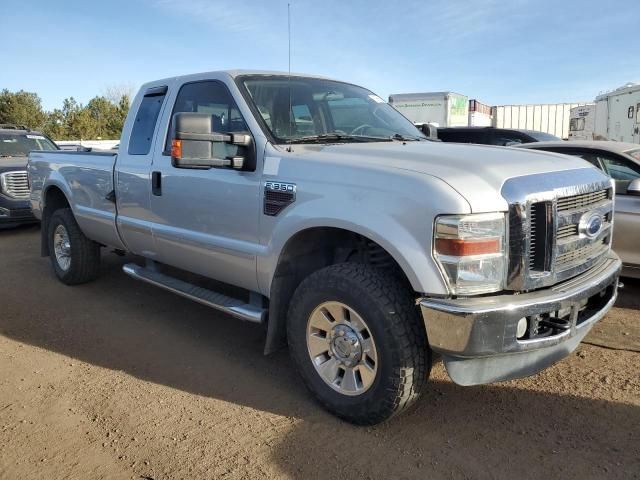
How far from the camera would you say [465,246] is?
2533 mm

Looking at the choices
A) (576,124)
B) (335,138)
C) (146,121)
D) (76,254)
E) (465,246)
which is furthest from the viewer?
(576,124)

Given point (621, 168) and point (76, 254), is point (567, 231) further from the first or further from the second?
point (76, 254)

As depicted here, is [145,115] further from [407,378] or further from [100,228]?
[407,378]

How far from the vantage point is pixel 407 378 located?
2779 millimetres

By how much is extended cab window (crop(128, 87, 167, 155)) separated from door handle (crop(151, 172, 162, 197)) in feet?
0.98

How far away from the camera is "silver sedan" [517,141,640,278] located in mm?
4934

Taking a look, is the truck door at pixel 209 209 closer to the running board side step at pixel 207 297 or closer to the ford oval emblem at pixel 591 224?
the running board side step at pixel 207 297

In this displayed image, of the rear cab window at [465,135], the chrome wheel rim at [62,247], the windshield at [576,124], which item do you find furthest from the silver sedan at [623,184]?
the windshield at [576,124]

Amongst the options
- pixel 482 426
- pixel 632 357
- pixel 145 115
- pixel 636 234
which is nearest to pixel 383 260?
pixel 482 426

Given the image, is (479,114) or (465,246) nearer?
(465,246)

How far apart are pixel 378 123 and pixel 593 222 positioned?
175 cm

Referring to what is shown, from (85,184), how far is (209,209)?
7.18 feet

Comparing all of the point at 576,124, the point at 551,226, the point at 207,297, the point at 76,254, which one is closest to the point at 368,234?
the point at 551,226

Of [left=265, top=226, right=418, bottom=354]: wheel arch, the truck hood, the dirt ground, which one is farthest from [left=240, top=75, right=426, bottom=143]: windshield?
the dirt ground
